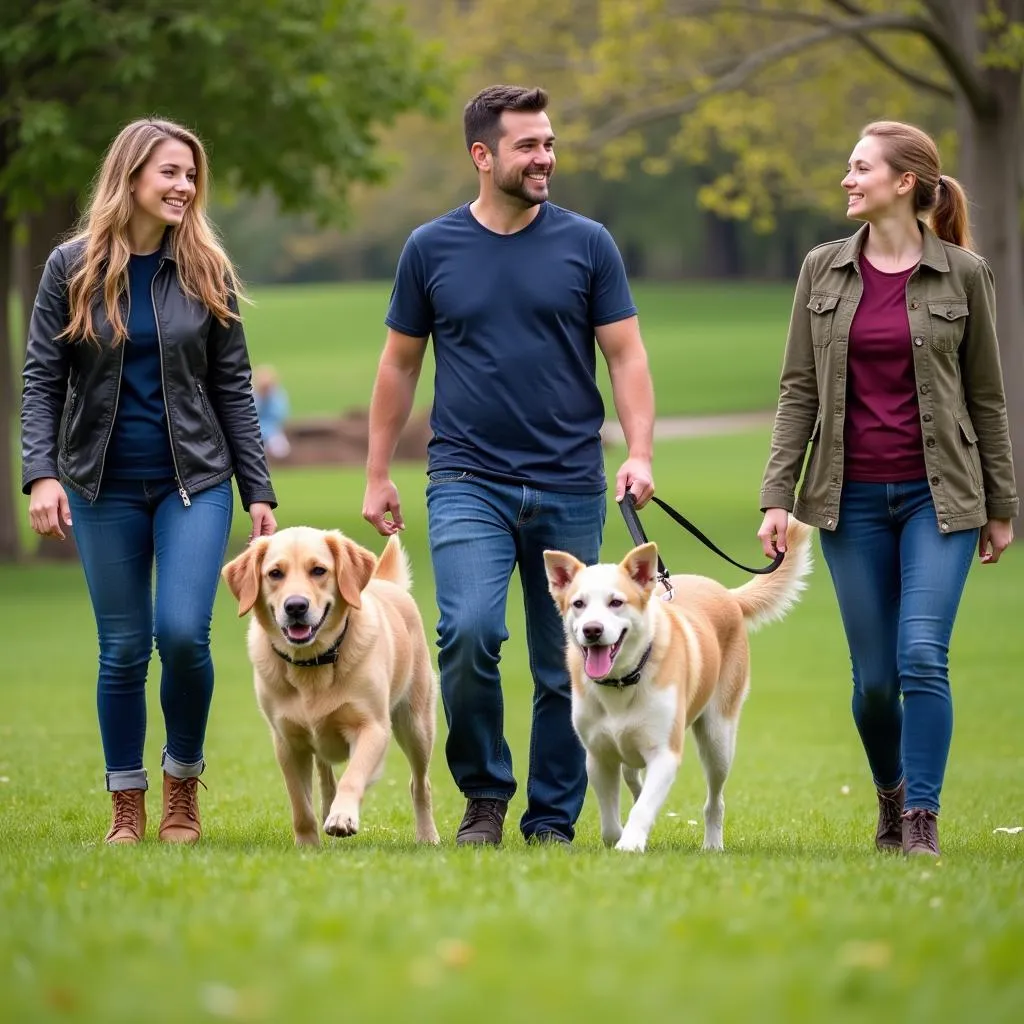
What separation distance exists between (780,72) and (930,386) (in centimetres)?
2392

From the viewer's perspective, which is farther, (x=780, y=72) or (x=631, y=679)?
(x=780, y=72)

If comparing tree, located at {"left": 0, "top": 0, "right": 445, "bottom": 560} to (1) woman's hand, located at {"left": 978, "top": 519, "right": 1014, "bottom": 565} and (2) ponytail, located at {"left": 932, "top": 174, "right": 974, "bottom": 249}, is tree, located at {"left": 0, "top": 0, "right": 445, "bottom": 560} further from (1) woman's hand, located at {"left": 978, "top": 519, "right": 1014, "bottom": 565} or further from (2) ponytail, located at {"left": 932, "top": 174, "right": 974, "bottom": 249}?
(1) woman's hand, located at {"left": 978, "top": 519, "right": 1014, "bottom": 565}

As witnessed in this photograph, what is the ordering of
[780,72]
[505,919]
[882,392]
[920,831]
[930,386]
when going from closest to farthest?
1. [505,919]
2. [920,831]
3. [930,386]
4. [882,392]
5. [780,72]

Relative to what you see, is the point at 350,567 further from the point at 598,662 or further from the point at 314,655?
the point at 598,662

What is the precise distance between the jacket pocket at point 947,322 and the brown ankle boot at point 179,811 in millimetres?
3209

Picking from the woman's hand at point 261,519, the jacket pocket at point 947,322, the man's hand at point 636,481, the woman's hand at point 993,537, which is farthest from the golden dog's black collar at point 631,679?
the jacket pocket at point 947,322

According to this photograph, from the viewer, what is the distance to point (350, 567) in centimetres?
679

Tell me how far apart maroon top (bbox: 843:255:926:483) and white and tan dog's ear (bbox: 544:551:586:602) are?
106 centimetres

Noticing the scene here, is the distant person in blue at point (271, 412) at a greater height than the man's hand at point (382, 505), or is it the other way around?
the man's hand at point (382, 505)

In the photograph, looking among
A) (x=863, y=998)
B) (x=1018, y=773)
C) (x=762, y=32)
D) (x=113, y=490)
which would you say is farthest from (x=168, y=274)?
(x=762, y=32)

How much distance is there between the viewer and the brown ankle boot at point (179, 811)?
6809 mm

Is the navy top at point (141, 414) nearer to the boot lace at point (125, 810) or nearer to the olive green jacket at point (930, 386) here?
the boot lace at point (125, 810)

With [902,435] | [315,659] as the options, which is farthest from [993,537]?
[315,659]

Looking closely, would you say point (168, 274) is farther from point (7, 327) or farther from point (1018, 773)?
point (7, 327)
